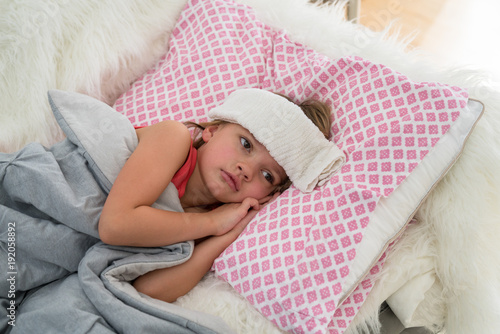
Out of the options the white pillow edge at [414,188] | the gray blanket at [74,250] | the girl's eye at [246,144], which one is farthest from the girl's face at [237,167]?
the white pillow edge at [414,188]

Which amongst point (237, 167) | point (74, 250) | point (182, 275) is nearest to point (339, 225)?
point (237, 167)

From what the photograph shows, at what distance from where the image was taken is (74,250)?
3.39 feet

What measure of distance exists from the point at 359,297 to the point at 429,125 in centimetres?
47

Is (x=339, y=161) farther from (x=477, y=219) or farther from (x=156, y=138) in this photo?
(x=156, y=138)

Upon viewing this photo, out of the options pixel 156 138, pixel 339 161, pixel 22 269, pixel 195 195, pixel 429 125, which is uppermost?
pixel 429 125

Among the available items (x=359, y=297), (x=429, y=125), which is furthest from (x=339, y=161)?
(x=359, y=297)

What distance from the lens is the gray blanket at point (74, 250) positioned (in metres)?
0.92

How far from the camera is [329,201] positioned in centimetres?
105

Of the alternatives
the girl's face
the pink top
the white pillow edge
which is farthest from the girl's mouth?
the white pillow edge

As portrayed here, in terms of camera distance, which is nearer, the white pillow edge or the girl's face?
the white pillow edge

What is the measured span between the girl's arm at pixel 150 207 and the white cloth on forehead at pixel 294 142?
172 mm

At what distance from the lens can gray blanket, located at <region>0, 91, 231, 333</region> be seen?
924 mm

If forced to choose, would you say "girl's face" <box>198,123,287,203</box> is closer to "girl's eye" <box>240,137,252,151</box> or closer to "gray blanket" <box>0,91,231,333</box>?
"girl's eye" <box>240,137,252,151</box>

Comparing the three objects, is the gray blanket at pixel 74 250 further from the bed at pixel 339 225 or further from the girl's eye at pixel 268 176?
the girl's eye at pixel 268 176
